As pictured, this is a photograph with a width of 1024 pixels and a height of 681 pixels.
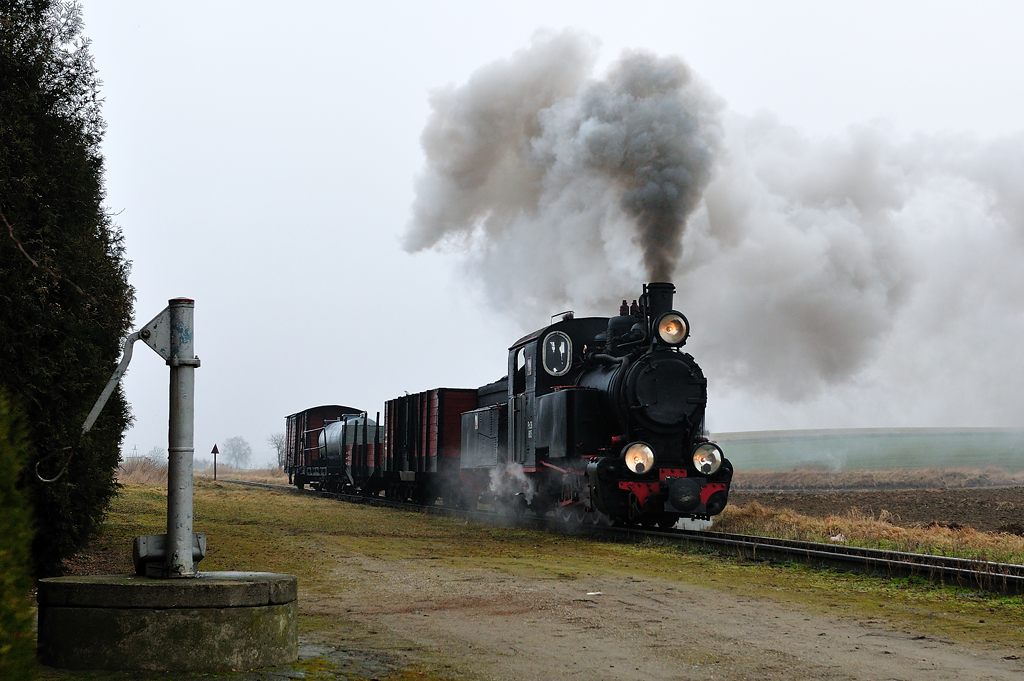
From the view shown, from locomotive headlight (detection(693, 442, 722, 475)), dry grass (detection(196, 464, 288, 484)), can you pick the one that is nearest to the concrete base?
locomotive headlight (detection(693, 442, 722, 475))

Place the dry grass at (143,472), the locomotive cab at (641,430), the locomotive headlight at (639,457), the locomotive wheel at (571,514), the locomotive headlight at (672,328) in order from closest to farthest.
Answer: the locomotive headlight at (639,457) < the locomotive cab at (641,430) < the locomotive headlight at (672,328) < the locomotive wheel at (571,514) < the dry grass at (143,472)

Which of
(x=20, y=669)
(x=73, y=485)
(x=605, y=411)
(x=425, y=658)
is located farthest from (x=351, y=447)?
(x=20, y=669)

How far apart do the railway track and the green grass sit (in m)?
0.27

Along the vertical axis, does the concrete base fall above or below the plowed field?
above

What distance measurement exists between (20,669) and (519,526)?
55.4ft

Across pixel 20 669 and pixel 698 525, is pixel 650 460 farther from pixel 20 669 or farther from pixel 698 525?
pixel 20 669

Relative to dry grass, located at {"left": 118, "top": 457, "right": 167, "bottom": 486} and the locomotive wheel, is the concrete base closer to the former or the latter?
the locomotive wheel

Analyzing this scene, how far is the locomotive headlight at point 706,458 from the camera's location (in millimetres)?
16375

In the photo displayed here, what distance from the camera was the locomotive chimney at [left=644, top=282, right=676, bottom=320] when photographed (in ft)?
54.9

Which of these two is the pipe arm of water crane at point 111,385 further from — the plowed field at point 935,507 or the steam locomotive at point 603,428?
the plowed field at point 935,507

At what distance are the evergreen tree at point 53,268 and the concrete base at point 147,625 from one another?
326cm

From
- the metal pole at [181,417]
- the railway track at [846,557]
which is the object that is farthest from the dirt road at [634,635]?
the railway track at [846,557]

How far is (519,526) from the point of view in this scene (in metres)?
20.0

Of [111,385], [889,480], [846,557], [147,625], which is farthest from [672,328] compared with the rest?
[889,480]
